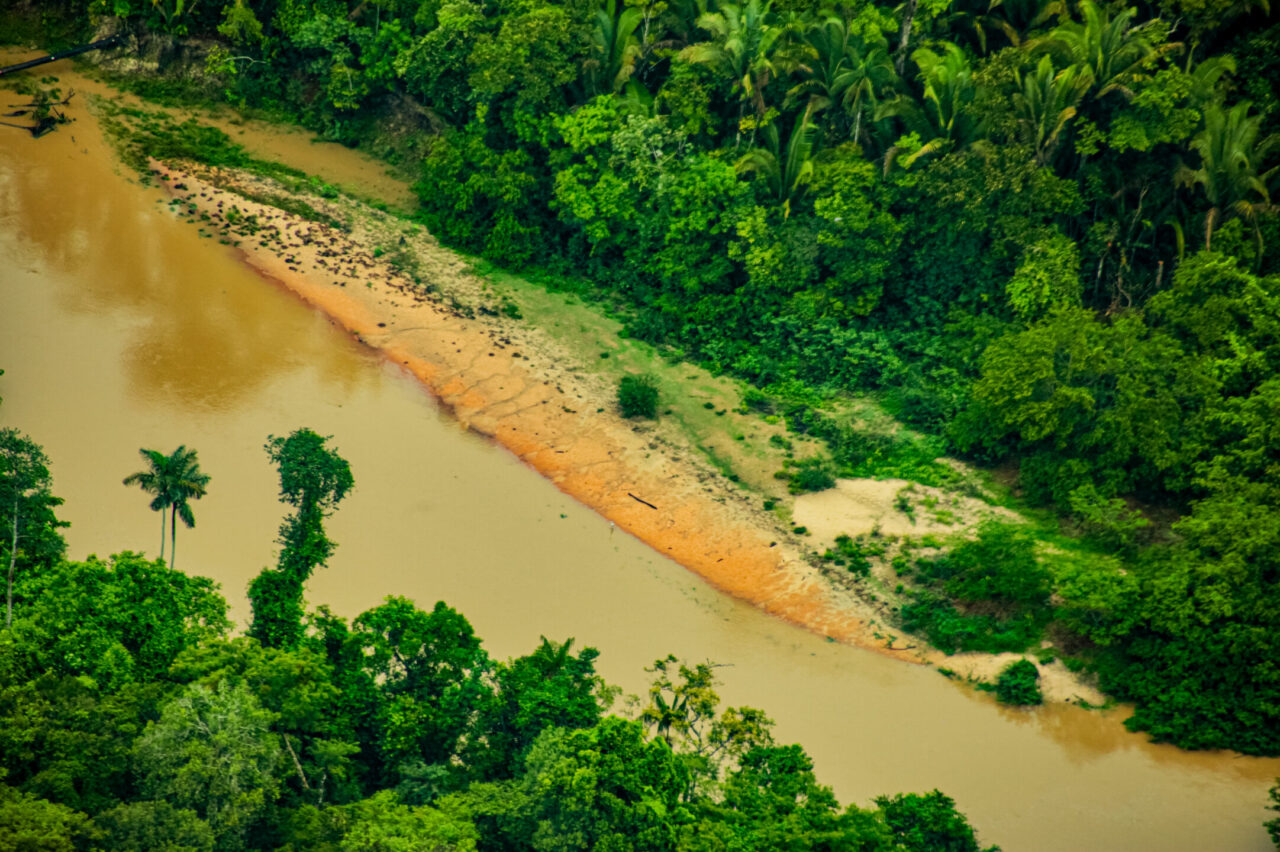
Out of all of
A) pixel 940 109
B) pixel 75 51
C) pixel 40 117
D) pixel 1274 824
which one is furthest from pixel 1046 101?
pixel 75 51

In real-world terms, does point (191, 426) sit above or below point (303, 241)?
below

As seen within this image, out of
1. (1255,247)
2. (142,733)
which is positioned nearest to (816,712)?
(142,733)

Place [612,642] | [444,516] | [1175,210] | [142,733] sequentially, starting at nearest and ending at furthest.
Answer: [142,733] → [612,642] → [444,516] → [1175,210]

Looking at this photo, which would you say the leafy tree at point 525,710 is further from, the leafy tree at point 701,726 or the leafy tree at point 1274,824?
the leafy tree at point 1274,824

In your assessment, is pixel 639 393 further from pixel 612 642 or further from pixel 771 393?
pixel 612 642

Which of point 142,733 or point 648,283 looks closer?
point 142,733

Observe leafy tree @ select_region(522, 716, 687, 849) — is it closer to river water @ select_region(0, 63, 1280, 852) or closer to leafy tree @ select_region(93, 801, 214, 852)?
leafy tree @ select_region(93, 801, 214, 852)
